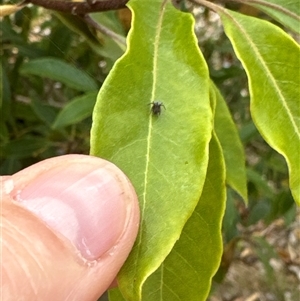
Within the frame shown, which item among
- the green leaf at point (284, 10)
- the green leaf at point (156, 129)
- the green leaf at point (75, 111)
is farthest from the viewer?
the green leaf at point (75, 111)

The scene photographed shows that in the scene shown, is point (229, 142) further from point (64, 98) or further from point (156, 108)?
point (64, 98)

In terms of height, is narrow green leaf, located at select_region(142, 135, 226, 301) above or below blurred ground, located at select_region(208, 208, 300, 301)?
above

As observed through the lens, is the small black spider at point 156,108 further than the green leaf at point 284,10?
No

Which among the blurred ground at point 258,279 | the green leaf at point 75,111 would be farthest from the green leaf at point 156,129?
the blurred ground at point 258,279

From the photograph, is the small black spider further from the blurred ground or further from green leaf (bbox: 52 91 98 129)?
the blurred ground

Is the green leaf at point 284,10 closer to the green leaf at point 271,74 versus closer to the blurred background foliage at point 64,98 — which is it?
the green leaf at point 271,74

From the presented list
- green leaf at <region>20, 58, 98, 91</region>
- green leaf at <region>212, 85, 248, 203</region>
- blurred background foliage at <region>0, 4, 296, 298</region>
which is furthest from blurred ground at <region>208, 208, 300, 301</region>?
green leaf at <region>212, 85, 248, 203</region>

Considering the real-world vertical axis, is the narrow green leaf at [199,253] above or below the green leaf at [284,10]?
below

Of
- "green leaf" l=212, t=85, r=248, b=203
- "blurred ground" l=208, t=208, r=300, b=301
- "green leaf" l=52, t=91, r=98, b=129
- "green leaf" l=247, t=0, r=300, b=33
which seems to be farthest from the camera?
"blurred ground" l=208, t=208, r=300, b=301

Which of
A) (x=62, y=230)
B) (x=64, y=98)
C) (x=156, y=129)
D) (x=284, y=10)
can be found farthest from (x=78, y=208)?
(x=64, y=98)
